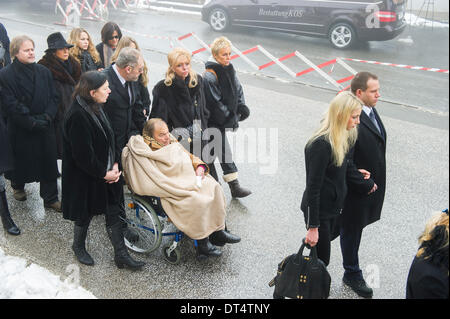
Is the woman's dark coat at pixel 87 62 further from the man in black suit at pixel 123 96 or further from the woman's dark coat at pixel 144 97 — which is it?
the man in black suit at pixel 123 96

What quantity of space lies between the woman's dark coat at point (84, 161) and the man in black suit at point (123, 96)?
26 centimetres

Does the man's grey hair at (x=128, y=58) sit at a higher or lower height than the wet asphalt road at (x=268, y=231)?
higher

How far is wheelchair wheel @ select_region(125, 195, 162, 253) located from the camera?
4.34 m

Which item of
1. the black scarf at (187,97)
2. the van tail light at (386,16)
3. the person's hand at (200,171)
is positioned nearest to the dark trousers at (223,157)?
the black scarf at (187,97)

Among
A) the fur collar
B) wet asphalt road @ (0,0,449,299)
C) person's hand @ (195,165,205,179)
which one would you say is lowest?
wet asphalt road @ (0,0,449,299)

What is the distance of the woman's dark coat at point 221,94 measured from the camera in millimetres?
5215

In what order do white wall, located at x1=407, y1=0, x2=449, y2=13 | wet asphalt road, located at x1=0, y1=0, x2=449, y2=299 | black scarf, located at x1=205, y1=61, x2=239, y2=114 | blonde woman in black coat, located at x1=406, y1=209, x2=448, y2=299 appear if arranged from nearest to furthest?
1. blonde woman in black coat, located at x1=406, y1=209, x2=448, y2=299
2. wet asphalt road, located at x1=0, y1=0, x2=449, y2=299
3. black scarf, located at x1=205, y1=61, x2=239, y2=114
4. white wall, located at x1=407, y1=0, x2=449, y2=13

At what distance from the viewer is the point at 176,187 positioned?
4.20m

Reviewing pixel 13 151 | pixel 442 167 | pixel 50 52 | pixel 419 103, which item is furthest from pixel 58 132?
pixel 419 103

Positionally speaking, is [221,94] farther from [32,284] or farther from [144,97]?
[32,284]

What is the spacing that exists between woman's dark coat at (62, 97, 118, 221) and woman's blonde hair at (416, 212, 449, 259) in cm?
264

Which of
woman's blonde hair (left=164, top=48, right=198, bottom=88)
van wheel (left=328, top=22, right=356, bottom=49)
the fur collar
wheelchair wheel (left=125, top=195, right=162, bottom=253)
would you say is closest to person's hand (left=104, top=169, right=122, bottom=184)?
wheelchair wheel (left=125, top=195, right=162, bottom=253)

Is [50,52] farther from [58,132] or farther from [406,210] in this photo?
[406,210]

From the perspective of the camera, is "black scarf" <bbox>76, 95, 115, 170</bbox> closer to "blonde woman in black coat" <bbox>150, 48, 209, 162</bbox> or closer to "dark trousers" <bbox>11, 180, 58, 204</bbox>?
"blonde woman in black coat" <bbox>150, 48, 209, 162</bbox>
